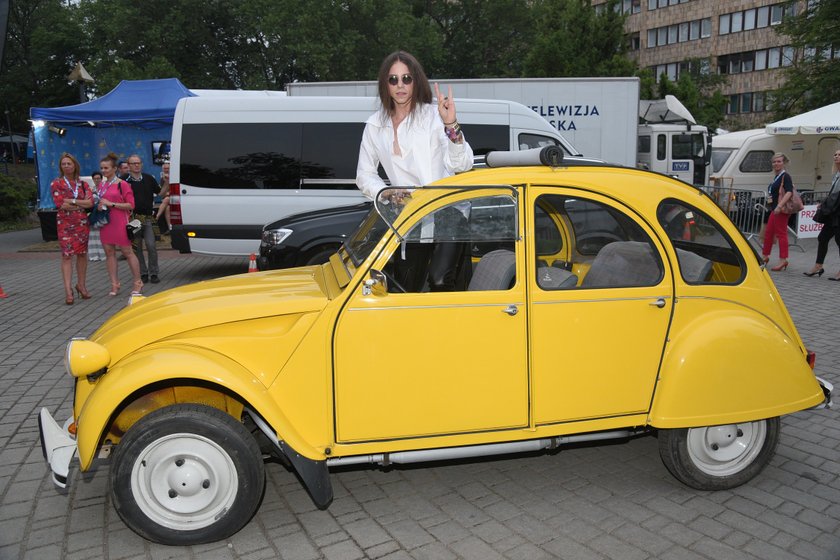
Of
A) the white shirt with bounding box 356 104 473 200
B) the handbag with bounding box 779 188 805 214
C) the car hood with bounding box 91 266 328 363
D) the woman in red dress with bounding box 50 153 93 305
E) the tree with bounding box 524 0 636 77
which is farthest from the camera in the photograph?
the tree with bounding box 524 0 636 77

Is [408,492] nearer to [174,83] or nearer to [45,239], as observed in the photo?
[45,239]

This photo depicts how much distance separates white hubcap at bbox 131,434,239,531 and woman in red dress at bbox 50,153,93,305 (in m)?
6.69

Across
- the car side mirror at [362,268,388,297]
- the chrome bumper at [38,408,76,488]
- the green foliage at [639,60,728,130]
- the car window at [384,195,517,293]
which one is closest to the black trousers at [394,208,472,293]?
the car window at [384,195,517,293]

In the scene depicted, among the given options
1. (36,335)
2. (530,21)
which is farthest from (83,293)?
(530,21)

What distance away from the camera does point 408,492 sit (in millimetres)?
3963

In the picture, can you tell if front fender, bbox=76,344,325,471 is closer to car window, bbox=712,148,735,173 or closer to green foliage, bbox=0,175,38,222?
car window, bbox=712,148,735,173

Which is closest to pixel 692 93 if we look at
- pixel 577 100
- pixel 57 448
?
pixel 577 100

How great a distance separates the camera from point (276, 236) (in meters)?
8.20

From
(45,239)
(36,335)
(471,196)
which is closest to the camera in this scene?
(471,196)

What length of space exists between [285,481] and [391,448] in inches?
41.6

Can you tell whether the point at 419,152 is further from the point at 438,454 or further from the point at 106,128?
the point at 106,128

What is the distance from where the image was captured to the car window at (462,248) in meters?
3.48

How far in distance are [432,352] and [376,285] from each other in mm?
437

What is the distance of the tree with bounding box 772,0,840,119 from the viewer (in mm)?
25953
